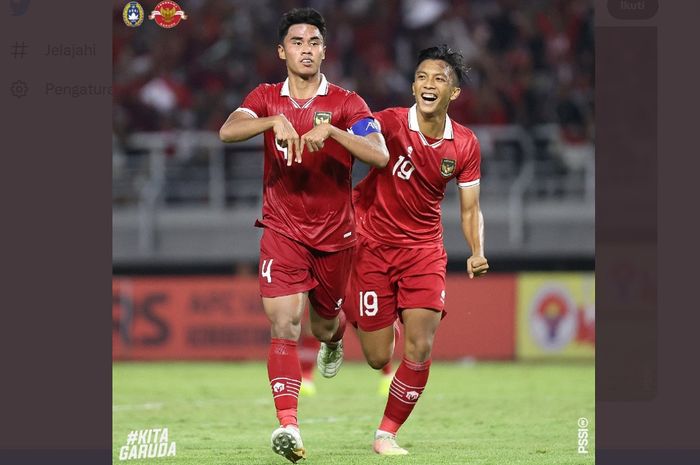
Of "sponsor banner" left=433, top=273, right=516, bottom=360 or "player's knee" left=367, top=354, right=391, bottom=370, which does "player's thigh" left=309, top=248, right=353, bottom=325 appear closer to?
"player's knee" left=367, top=354, right=391, bottom=370

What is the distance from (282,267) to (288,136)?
3.29ft

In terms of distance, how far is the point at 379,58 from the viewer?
66.9 feet

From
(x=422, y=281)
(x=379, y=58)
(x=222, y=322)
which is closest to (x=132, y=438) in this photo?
(x=422, y=281)

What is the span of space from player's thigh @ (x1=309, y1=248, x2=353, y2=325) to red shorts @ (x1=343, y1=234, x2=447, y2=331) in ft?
0.69

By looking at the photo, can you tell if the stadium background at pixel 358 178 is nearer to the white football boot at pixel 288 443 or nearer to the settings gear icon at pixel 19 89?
the white football boot at pixel 288 443

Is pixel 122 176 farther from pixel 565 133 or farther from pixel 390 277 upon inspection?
pixel 390 277

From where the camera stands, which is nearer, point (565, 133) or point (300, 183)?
point (300, 183)

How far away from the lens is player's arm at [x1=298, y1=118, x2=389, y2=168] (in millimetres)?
7090
